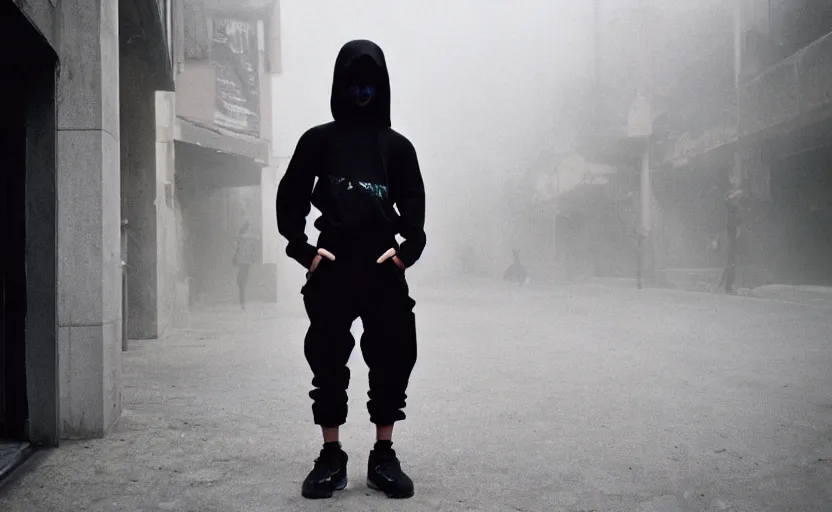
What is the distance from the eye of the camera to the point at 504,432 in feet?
14.5

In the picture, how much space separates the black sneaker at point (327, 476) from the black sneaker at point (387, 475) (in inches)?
5.0

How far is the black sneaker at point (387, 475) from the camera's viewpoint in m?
3.20

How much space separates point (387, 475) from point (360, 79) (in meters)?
1.67

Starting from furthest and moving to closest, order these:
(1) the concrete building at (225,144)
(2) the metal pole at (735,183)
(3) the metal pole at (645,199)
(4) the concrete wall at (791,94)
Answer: (3) the metal pole at (645,199) → (2) the metal pole at (735,183) → (1) the concrete building at (225,144) → (4) the concrete wall at (791,94)

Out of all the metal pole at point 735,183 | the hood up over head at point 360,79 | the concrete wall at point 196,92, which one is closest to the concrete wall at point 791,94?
the metal pole at point 735,183

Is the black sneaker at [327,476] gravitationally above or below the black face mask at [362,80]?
below

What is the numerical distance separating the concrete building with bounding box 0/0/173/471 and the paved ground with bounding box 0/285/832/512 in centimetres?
31

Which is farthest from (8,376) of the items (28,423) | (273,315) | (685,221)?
(685,221)

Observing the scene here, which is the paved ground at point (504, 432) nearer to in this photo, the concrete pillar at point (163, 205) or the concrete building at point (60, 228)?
the concrete building at point (60, 228)

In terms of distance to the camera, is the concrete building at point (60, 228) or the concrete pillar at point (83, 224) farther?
the concrete pillar at point (83, 224)

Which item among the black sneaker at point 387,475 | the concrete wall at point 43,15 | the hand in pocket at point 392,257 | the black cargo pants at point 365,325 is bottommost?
the black sneaker at point 387,475

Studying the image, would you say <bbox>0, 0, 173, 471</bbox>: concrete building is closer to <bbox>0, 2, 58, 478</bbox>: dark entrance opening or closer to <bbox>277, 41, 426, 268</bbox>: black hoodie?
<bbox>0, 2, 58, 478</bbox>: dark entrance opening

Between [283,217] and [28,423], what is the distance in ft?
6.51

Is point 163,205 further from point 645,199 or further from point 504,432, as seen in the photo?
point 645,199
